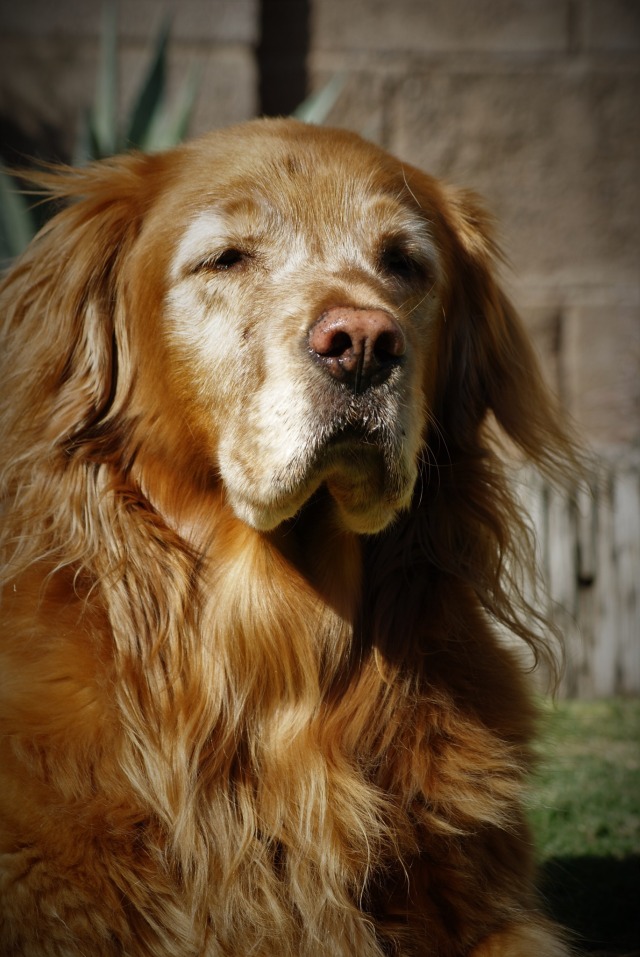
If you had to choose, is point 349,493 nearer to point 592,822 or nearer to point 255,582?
point 255,582

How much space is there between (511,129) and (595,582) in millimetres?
3160

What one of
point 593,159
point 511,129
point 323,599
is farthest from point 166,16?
point 323,599

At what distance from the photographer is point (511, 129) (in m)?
6.75

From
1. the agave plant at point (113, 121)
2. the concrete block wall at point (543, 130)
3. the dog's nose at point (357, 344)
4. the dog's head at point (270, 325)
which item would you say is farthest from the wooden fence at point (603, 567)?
the dog's nose at point (357, 344)

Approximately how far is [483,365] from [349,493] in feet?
2.71

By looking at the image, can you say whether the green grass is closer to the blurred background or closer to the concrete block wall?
the blurred background

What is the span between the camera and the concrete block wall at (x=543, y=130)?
21.7 feet

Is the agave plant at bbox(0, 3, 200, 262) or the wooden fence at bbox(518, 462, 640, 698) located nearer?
the wooden fence at bbox(518, 462, 640, 698)

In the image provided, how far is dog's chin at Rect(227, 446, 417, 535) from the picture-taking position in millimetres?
2218

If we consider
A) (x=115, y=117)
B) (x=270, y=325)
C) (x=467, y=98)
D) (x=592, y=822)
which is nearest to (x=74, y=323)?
(x=270, y=325)

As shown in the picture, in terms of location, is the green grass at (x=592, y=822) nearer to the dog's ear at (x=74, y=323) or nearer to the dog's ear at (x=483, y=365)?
the dog's ear at (x=483, y=365)

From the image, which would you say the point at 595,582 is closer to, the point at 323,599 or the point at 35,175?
the point at 323,599

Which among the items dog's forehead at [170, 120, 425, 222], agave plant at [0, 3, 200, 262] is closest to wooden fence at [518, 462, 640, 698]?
agave plant at [0, 3, 200, 262]

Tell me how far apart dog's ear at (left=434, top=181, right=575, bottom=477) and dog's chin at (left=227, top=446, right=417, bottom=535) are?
56 centimetres
